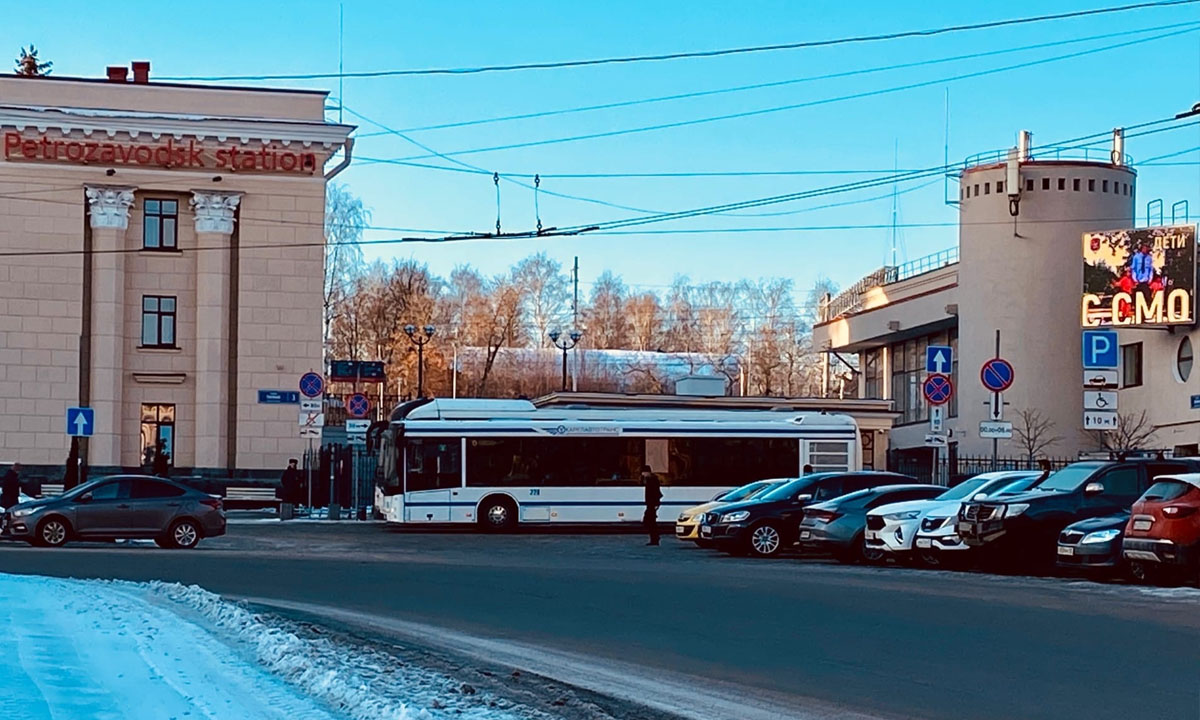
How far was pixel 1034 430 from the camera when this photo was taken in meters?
59.8

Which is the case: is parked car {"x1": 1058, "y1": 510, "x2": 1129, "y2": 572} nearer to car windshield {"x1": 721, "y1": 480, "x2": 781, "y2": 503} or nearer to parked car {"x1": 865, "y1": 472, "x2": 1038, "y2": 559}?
parked car {"x1": 865, "y1": 472, "x2": 1038, "y2": 559}

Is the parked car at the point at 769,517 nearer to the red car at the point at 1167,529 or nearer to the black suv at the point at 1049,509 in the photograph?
the black suv at the point at 1049,509

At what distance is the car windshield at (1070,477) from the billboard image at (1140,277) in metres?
27.4

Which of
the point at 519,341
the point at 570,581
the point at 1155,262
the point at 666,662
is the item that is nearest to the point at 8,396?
the point at 570,581

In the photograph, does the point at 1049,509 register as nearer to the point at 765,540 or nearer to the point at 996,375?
the point at 996,375

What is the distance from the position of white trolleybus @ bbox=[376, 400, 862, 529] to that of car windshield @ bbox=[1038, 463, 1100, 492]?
670 inches

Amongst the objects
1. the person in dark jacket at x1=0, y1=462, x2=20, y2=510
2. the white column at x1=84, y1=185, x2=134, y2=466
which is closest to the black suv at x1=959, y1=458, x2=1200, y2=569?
the person in dark jacket at x1=0, y1=462, x2=20, y2=510

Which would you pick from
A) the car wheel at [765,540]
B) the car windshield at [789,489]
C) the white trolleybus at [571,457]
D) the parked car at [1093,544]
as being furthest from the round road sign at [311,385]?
the parked car at [1093,544]

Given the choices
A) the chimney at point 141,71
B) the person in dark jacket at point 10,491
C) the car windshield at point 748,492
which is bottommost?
the person in dark jacket at point 10,491

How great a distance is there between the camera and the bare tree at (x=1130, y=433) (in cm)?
5316

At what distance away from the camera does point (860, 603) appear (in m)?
18.6

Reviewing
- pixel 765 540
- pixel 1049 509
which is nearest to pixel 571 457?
pixel 765 540

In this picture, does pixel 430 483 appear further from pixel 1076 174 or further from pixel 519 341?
pixel 519 341

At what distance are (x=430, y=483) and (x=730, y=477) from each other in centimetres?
789
